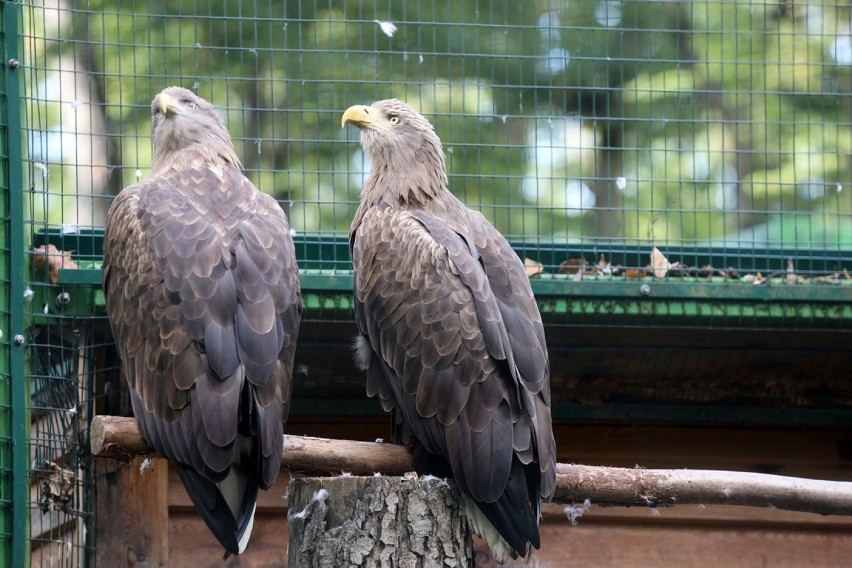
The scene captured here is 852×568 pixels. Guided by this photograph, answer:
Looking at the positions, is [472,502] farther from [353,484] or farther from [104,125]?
[104,125]

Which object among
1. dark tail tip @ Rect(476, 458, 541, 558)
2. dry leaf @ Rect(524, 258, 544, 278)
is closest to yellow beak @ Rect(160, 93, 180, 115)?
dry leaf @ Rect(524, 258, 544, 278)

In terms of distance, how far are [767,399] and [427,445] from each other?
267cm

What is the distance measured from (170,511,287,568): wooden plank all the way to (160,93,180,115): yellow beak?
194 centimetres

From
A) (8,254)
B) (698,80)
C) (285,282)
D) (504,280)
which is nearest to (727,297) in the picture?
(504,280)

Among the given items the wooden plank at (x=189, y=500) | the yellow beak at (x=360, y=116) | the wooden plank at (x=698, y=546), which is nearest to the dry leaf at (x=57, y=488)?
the wooden plank at (x=189, y=500)

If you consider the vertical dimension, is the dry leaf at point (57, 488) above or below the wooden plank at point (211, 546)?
above

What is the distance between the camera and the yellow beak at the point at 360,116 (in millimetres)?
5785

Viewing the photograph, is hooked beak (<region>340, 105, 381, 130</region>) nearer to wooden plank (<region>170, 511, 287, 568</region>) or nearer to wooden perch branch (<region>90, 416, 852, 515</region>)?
wooden perch branch (<region>90, 416, 852, 515</region>)

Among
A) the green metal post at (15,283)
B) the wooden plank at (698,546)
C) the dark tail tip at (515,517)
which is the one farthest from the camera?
the wooden plank at (698,546)

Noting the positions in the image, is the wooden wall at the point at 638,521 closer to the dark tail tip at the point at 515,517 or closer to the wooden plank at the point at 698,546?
the wooden plank at the point at 698,546

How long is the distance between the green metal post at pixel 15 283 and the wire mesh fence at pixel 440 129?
9cm

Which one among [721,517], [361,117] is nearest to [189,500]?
[361,117]

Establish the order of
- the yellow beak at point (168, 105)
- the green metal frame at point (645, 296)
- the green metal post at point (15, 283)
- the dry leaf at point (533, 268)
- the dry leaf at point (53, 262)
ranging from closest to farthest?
the green metal post at point (15, 283) → the yellow beak at point (168, 105) → the dry leaf at point (53, 262) → the green metal frame at point (645, 296) → the dry leaf at point (533, 268)

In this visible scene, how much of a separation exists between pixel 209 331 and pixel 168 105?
5.10ft
